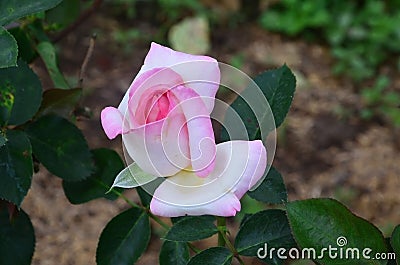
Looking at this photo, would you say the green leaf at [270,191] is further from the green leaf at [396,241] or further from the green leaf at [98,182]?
the green leaf at [98,182]

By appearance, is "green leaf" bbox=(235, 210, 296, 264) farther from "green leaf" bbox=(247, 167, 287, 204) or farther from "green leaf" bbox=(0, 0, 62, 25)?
"green leaf" bbox=(0, 0, 62, 25)

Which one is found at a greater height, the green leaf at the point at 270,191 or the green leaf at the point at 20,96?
the green leaf at the point at 20,96

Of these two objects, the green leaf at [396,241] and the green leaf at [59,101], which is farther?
the green leaf at [59,101]

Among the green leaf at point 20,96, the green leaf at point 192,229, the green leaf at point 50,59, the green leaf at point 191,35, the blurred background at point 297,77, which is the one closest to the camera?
the green leaf at point 192,229

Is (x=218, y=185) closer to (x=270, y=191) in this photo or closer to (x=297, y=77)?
(x=270, y=191)

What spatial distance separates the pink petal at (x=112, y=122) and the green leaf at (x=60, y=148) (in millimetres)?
248

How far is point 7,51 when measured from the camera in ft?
2.02

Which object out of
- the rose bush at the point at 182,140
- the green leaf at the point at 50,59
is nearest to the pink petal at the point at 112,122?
the rose bush at the point at 182,140

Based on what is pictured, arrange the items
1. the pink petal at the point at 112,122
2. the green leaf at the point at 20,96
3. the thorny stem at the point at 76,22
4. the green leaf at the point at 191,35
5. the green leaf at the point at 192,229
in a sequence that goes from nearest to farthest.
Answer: the pink petal at the point at 112,122, the green leaf at the point at 192,229, the green leaf at the point at 20,96, the thorny stem at the point at 76,22, the green leaf at the point at 191,35

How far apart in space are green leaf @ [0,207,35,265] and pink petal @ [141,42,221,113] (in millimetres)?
310

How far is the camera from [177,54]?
55cm

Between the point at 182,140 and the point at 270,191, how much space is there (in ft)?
0.45

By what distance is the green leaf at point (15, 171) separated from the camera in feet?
2.25

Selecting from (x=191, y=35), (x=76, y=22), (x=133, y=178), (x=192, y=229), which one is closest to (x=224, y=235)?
(x=192, y=229)
